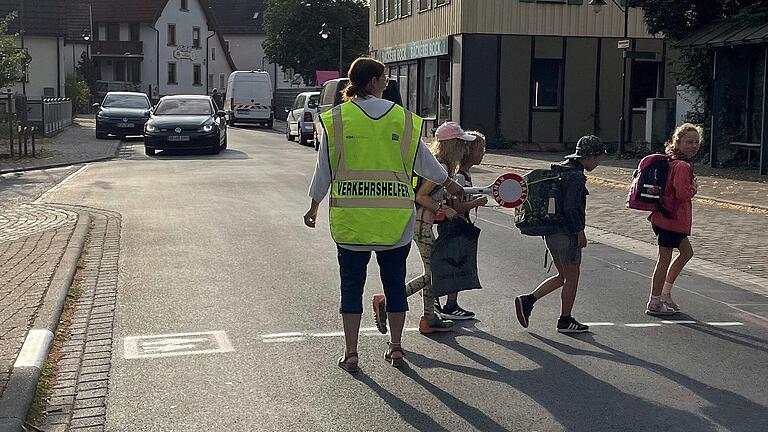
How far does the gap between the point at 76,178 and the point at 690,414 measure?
667 inches

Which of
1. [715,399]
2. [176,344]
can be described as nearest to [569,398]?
[715,399]

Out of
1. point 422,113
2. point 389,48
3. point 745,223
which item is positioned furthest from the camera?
point 389,48

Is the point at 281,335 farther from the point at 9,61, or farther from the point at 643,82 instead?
the point at 643,82

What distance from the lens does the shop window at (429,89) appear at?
36750 mm

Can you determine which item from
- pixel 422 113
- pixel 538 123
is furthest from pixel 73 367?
pixel 422 113

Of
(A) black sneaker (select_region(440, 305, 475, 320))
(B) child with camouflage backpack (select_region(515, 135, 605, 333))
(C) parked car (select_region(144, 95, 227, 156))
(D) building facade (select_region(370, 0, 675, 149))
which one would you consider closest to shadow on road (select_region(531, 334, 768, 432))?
(B) child with camouflage backpack (select_region(515, 135, 605, 333))

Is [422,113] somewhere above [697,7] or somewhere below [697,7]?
below

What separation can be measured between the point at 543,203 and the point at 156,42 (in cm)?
8420

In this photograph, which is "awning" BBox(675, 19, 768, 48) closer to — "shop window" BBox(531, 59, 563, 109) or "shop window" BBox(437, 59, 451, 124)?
"shop window" BBox(531, 59, 563, 109)

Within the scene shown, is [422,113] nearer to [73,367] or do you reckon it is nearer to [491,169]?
[491,169]

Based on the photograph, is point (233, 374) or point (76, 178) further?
point (76, 178)

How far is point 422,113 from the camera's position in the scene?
129ft

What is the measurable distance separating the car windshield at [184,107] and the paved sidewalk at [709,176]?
25.6 feet

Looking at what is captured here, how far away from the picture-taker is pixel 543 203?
293 inches
